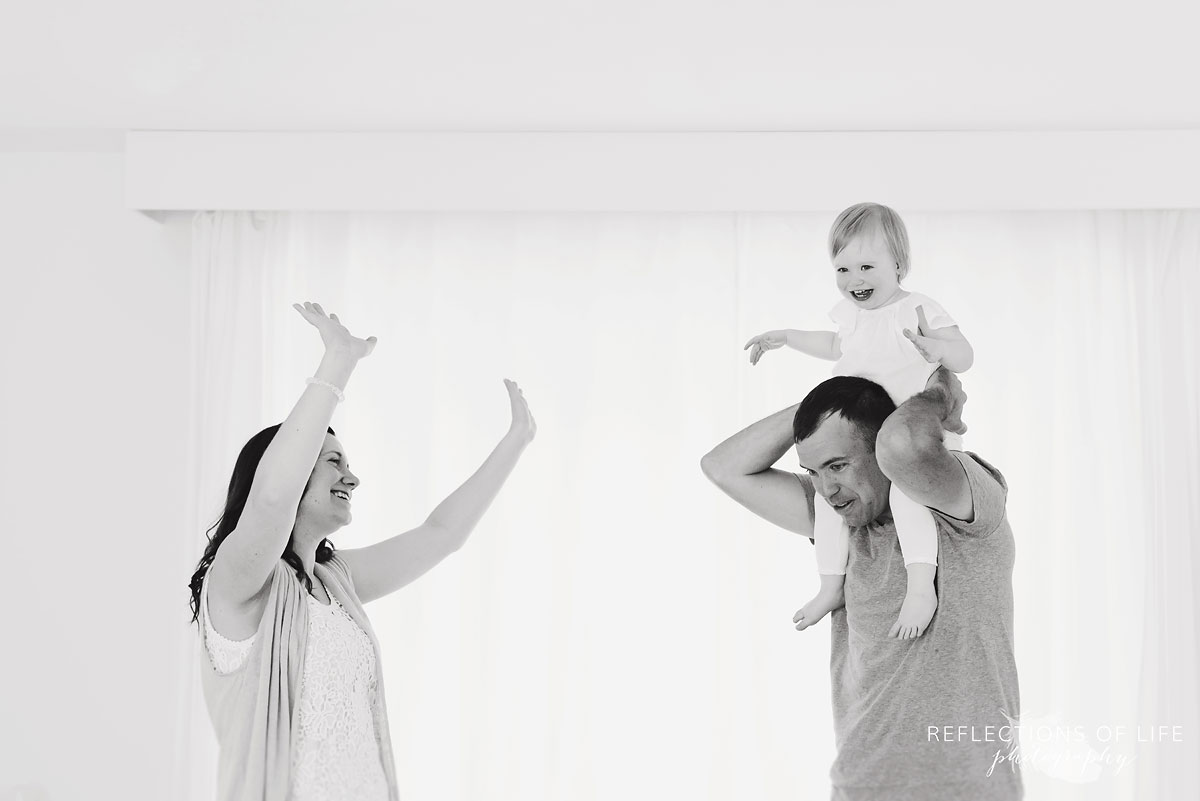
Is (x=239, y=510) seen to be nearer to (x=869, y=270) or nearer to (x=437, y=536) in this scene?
(x=437, y=536)

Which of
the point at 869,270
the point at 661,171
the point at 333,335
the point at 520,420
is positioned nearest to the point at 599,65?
the point at 661,171

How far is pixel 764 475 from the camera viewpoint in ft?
6.87

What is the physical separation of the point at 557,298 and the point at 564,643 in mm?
1087

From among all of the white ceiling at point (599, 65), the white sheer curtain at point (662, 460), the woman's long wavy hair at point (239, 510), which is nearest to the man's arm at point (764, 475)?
the woman's long wavy hair at point (239, 510)

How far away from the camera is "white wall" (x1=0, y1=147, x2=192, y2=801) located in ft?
10.9

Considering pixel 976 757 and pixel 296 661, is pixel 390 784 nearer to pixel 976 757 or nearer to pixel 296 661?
pixel 296 661

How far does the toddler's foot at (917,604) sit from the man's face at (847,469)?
0.13 m

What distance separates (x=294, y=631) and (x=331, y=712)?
171 mm

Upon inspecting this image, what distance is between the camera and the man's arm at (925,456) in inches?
72.1

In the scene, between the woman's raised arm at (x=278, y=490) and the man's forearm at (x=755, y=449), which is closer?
the woman's raised arm at (x=278, y=490)

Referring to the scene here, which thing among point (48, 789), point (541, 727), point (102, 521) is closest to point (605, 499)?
point (541, 727)

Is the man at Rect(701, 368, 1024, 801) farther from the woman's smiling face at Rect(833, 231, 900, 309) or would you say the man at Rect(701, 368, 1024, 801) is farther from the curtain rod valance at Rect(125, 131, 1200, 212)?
the curtain rod valance at Rect(125, 131, 1200, 212)

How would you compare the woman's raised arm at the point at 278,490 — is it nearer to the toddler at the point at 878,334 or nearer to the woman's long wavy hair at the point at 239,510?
the woman's long wavy hair at the point at 239,510

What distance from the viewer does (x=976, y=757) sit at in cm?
184
